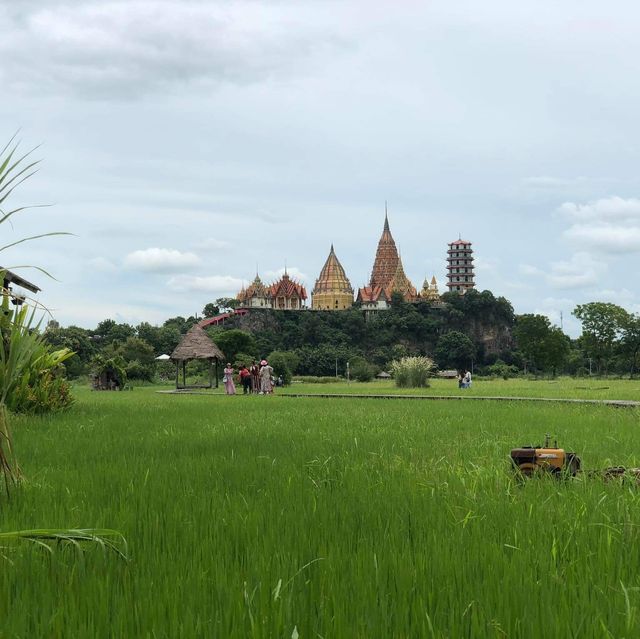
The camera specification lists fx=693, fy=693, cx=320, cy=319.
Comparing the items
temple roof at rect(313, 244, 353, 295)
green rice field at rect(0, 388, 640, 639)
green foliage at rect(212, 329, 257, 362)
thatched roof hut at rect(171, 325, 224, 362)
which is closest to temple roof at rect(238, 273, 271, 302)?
temple roof at rect(313, 244, 353, 295)

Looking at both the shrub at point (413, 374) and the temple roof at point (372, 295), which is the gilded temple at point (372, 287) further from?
the shrub at point (413, 374)

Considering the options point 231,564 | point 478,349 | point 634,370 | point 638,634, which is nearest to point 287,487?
point 231,564

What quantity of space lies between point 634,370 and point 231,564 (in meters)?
70.1

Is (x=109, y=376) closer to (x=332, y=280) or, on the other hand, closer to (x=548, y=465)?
(x=548, y=465)

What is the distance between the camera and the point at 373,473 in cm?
461

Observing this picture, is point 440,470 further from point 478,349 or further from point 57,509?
point 478,349

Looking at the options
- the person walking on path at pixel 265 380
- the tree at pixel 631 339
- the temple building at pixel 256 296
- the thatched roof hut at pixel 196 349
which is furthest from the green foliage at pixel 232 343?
the temple building at pixel 256 296

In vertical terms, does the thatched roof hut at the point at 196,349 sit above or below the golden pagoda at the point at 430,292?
below

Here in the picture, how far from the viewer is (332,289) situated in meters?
103

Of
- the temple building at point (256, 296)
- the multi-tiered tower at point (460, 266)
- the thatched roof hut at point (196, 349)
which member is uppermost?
the multi-tiered tower at point (460, 266)

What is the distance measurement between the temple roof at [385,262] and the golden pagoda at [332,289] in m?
7.71

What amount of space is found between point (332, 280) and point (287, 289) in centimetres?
963

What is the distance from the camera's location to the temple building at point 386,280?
100m

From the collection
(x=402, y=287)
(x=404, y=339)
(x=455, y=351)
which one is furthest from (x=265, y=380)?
(x=402, y=287)
